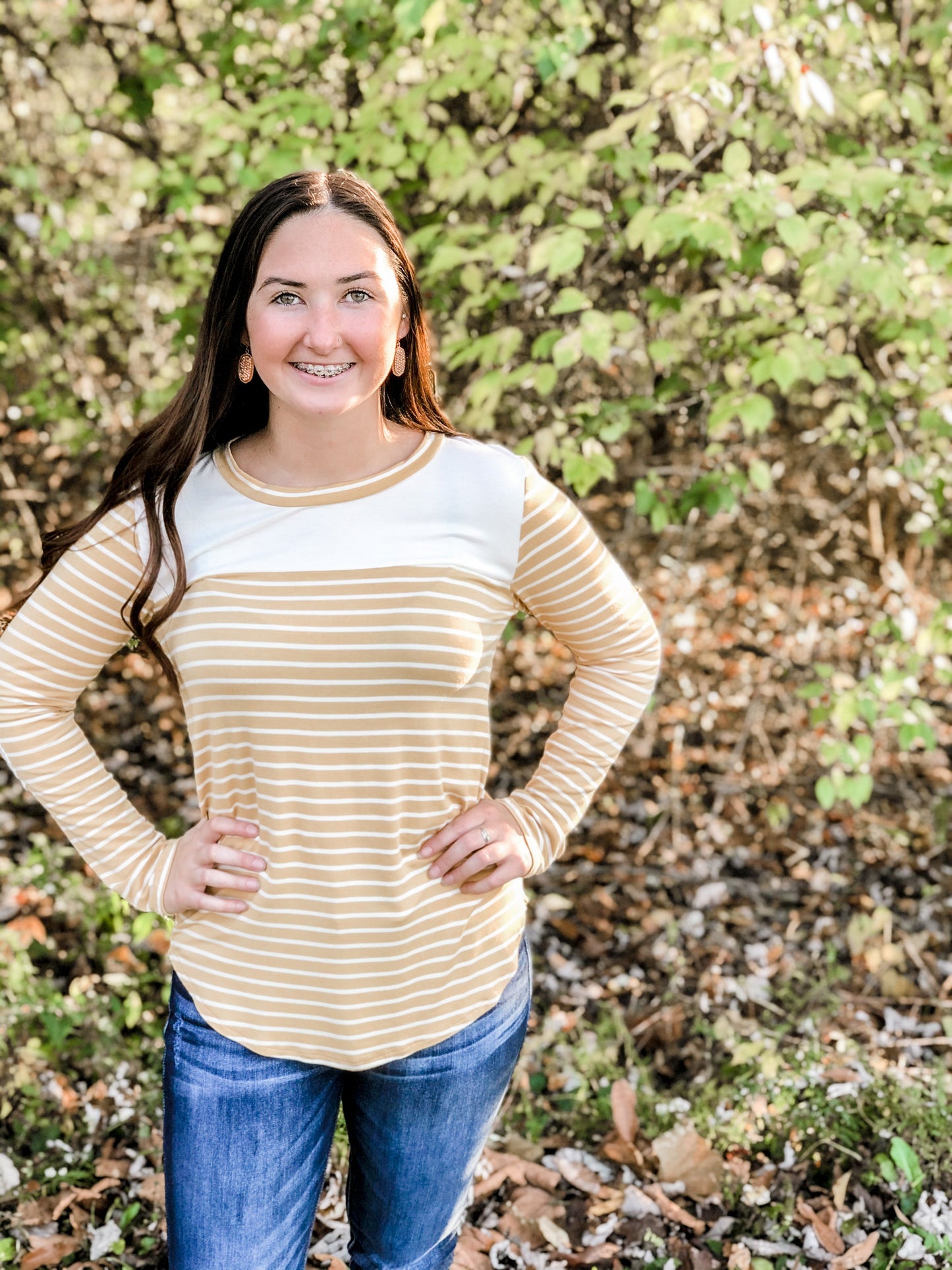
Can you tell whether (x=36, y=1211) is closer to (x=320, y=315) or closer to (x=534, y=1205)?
(x=534, y=1205)

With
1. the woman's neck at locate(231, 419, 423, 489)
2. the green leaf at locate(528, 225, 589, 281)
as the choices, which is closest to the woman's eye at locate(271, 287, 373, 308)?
the woman's neck at locate(231, 419, 423, 489)

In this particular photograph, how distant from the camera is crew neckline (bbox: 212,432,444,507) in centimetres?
151

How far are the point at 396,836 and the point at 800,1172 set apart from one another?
5.53 ft


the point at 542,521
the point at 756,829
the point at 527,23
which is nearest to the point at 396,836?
the point at 542,521

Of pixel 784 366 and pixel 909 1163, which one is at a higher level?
pixel 784 366

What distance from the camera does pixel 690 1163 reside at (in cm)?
265

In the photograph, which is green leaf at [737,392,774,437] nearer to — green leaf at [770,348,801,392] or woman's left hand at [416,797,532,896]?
green leaf at [770,348,801,392]

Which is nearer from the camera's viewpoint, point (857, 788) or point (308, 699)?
point (308, 699)

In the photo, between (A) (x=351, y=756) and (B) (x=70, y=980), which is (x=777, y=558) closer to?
(B) (x=70, y=980)

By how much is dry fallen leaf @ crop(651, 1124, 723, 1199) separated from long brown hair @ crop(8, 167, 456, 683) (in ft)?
5.92

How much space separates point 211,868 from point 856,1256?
1706 mm

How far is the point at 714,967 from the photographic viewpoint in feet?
11.7

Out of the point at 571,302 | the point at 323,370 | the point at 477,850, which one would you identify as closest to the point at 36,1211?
the point at 477,850

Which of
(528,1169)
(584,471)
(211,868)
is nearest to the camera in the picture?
(211,868)
